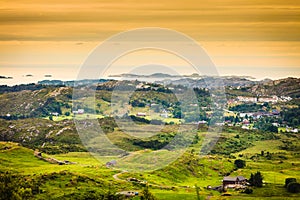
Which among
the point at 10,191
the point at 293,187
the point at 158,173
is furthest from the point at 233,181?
the point at 10,191

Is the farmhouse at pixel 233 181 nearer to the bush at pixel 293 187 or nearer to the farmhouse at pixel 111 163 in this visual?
the bush at pixel 293 187

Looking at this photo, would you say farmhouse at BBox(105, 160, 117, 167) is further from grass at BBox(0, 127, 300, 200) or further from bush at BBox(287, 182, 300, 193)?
bush at BBox(287, 182, 300, 193)

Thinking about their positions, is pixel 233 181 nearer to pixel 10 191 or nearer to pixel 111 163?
pixel 111 163

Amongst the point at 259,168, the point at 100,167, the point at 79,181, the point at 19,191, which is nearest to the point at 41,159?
the point at 100,167

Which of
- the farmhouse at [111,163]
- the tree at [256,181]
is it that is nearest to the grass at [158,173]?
the farmhouse at [111,163]

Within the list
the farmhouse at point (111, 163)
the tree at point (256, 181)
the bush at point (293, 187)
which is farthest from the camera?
the farmhouse at point (111, 163)

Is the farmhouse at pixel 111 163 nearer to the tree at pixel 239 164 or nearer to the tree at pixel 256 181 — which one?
the tree at pixel 239 164

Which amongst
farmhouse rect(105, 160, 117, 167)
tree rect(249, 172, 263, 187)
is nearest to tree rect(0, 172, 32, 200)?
tree rect(249, 172, 263, 187)

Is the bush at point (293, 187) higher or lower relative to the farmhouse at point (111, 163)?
lower

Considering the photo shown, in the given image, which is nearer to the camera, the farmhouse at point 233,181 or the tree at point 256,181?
the tree at point 256,181

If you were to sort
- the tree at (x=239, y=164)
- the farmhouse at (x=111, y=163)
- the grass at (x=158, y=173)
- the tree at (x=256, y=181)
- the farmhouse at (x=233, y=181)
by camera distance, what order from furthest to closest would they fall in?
the tree at (x=239, y=164) → the farmhouse at (x=111, y=163) → the farmhouse at (x=233, y=181) → the tree at (x=256, y=181) → the grass at (x=158, y=173)

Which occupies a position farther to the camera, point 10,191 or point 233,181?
point 233,181

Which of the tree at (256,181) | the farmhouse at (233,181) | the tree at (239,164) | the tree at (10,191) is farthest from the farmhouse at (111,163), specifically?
the tree at (10,191)

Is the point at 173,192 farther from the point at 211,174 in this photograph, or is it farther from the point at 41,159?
the point at 41,159
